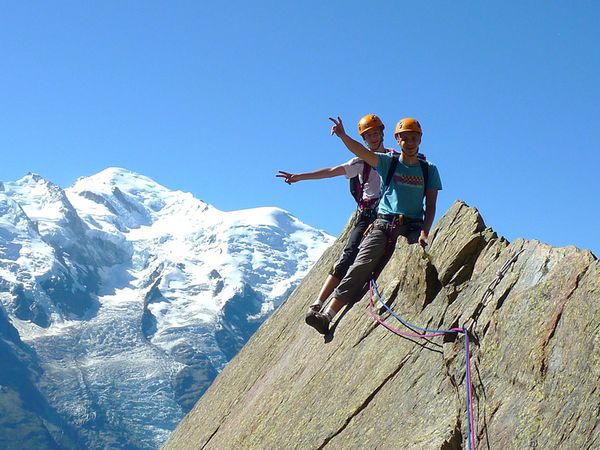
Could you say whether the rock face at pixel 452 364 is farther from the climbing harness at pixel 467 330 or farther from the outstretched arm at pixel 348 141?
the outstretched arm at pixel 348 141

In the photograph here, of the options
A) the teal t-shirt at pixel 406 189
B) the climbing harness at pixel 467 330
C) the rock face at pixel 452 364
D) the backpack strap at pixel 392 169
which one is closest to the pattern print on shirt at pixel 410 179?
the teal t-shirt at pixel 406 189

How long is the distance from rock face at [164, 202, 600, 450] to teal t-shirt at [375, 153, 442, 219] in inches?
29.0

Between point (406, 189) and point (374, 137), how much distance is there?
1.36 m

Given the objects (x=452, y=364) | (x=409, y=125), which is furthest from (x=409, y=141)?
(x=452, y=364)

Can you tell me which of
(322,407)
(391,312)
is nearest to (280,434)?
(322,407)

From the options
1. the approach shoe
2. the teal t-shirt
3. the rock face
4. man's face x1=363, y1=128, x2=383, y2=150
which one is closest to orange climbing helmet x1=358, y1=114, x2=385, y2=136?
man's face x1=363, y1=128, x2=383, y2=150

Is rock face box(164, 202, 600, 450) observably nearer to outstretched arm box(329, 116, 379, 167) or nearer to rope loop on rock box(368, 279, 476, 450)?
rope loop on rock box(368, 279, 476, 450)

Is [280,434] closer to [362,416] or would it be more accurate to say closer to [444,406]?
[362,416]

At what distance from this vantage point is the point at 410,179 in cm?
1427

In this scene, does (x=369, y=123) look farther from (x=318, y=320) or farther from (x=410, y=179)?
(x=318, y=320)

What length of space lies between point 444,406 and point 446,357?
0.82 m

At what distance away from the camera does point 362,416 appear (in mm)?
11914

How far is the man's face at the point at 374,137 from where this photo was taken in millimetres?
14898

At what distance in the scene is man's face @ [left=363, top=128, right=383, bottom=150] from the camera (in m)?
14.9
